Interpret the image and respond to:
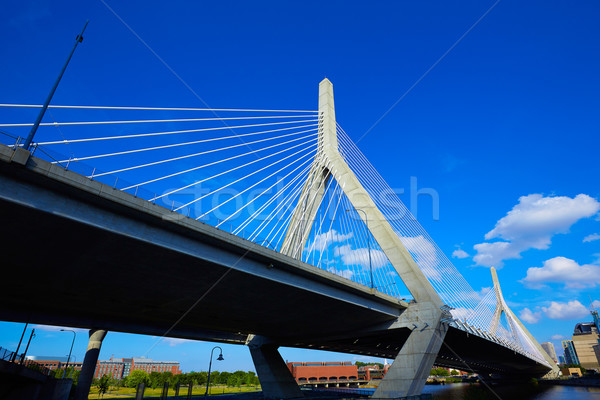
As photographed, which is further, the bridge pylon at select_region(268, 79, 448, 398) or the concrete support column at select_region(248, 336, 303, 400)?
the concrete support column at select_region(248, 336, 303, 400)

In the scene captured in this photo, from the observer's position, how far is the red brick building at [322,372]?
111250 millimetres

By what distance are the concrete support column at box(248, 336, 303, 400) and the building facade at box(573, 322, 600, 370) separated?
435ft

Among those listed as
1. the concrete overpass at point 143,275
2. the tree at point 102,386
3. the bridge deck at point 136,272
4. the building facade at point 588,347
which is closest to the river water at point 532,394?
the concrete overpass at point 143,275

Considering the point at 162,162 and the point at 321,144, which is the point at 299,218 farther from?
the point at 162,162

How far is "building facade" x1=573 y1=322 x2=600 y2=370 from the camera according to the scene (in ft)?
402

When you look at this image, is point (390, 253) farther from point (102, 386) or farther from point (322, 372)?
point (322, 372)

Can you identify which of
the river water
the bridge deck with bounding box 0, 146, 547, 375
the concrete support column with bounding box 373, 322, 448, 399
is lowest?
the river water

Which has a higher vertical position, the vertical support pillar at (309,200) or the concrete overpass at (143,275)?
the vertical support pillar at (309,200)

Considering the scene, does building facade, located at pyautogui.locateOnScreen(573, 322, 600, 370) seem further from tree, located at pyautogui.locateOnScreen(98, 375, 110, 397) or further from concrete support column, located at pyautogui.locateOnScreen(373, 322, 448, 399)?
tree, located at pyautogui.locateOnScreen(98, 375, 110, 397)

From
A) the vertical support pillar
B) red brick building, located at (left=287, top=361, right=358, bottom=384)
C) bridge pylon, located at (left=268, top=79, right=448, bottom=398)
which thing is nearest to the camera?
bridge pylon, located at (left=268, top=79, right=448, bottom=398)

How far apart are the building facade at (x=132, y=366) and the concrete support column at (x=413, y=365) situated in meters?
169

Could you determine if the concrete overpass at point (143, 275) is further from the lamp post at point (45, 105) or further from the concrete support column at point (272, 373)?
the concrete support column at point (272, 373)

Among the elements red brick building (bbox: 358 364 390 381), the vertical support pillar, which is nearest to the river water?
the vertical support pillar

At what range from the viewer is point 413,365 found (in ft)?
77.4
